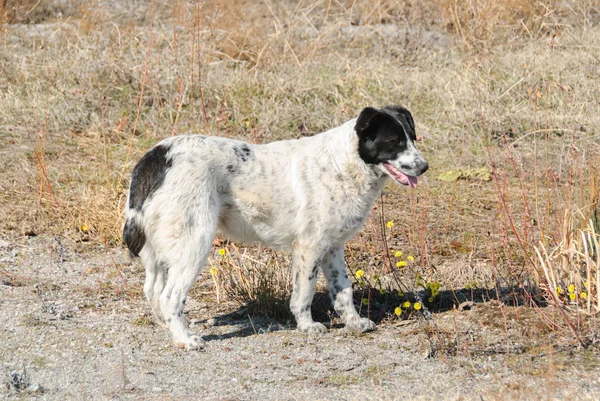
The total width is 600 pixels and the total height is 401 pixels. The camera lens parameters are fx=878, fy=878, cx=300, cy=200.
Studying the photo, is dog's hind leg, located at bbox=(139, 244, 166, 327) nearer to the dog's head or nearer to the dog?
the dog

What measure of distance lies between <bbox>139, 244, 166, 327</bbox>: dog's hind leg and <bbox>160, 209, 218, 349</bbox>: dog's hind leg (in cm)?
18

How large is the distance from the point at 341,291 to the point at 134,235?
130cm

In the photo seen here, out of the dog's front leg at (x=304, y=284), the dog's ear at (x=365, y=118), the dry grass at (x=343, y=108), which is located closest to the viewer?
the dog's ear at (x=365, y=118)

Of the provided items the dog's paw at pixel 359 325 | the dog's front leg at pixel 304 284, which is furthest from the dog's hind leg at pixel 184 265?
the dog's paw at pixel 359 325

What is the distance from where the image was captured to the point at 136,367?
4520 millimetres

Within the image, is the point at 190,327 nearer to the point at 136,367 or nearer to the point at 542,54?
the point at 136,367

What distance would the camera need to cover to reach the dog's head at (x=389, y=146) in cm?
495

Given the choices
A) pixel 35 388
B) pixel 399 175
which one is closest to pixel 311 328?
pixel 399 175

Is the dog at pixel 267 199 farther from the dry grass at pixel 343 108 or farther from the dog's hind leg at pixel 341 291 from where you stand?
the dry grass at pixel 343 108

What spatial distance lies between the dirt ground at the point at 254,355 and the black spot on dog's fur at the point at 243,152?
105 cm

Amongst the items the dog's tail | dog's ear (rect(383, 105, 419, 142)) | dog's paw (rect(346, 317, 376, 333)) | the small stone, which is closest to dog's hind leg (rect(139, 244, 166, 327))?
the dog's tail

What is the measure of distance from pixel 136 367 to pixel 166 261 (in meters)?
0.65

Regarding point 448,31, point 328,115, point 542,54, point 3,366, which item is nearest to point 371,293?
point 3,366

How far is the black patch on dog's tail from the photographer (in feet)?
16.0
